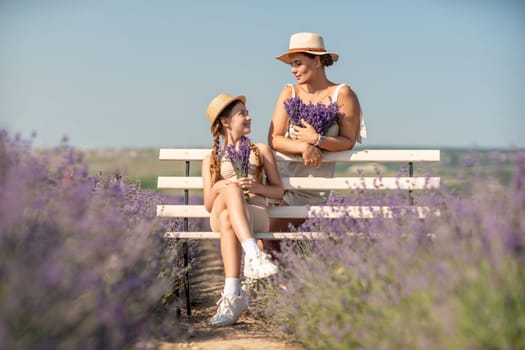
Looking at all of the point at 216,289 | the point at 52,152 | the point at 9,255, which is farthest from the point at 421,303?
the point at 216,289

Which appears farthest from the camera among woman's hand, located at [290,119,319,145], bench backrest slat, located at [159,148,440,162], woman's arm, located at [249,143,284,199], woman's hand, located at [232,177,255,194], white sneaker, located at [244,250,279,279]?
bench backrest slat, located at [159,148,440,162]

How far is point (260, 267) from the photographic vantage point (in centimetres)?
395

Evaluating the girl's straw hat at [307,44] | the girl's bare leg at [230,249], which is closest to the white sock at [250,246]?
the girl's bare leg at [230,249]

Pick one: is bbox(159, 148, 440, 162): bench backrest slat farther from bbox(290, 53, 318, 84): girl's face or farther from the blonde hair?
bbox(290, 53, 318, 84): girl's face

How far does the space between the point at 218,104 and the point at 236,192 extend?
2.34 feet

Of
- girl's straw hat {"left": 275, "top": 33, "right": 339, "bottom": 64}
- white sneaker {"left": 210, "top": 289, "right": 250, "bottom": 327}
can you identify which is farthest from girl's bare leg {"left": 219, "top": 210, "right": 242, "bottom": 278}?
girl's straw hat {"left": 275, "top": 33, "right": 339, "bottom": 64}

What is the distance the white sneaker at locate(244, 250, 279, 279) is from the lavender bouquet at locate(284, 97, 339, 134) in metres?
1.16

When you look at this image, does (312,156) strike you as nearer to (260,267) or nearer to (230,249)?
(230,249)

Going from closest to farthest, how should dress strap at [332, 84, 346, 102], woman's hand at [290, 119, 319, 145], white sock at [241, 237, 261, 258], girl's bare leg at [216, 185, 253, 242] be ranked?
white sock at [241, 237, 261, 258] < girl's bare leg at [216, 185, 253, 242] < woman's hand at [290, 119, 319, 145] < dress strap at [332, 84, 346, 102]

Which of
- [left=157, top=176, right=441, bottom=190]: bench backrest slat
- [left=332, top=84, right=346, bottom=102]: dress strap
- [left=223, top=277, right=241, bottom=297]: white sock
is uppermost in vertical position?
[left=332, top=84, right=346, bottom=102]: dress strap

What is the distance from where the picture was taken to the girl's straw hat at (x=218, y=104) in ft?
14.9

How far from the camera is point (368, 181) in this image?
472cm

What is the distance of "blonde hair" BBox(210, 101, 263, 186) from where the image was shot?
4.52 m

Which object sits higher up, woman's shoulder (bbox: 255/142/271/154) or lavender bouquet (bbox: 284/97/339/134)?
lavender bouquet (bbox: 284/97/339/134)
